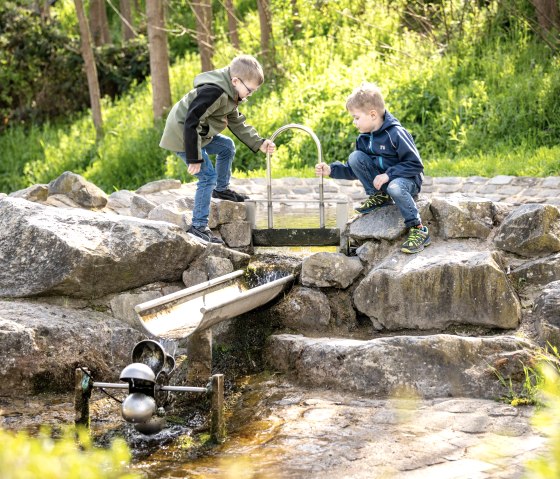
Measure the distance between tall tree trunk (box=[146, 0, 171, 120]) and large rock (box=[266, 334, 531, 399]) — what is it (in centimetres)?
860

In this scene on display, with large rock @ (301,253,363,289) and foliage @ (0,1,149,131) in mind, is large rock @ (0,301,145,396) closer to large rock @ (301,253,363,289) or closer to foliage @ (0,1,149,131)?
large rock @ (301,253,363,289)

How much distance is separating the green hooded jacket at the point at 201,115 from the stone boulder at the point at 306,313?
4.22 ft

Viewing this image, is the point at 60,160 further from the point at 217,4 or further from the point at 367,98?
the point at 367,98

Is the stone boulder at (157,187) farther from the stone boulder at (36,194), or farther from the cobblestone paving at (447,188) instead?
the stone boulder at (36,194)

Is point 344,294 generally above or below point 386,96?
below

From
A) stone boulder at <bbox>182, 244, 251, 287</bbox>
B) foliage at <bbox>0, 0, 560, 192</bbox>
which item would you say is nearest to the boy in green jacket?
stone boulder at <bbox>182, 244, 251, 287</bbox>

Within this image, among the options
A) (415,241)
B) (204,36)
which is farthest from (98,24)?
(415,241)

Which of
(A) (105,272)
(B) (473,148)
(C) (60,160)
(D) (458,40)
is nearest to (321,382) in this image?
(A) (105,272)

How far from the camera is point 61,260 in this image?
6.35m

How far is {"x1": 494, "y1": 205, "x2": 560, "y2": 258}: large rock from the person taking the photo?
21.3ft

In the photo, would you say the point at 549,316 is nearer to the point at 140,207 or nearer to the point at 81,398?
the point at 81,398

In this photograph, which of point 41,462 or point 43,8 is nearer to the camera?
point 41,462

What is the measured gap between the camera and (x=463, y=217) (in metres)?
6.69

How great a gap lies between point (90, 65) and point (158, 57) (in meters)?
1.51
